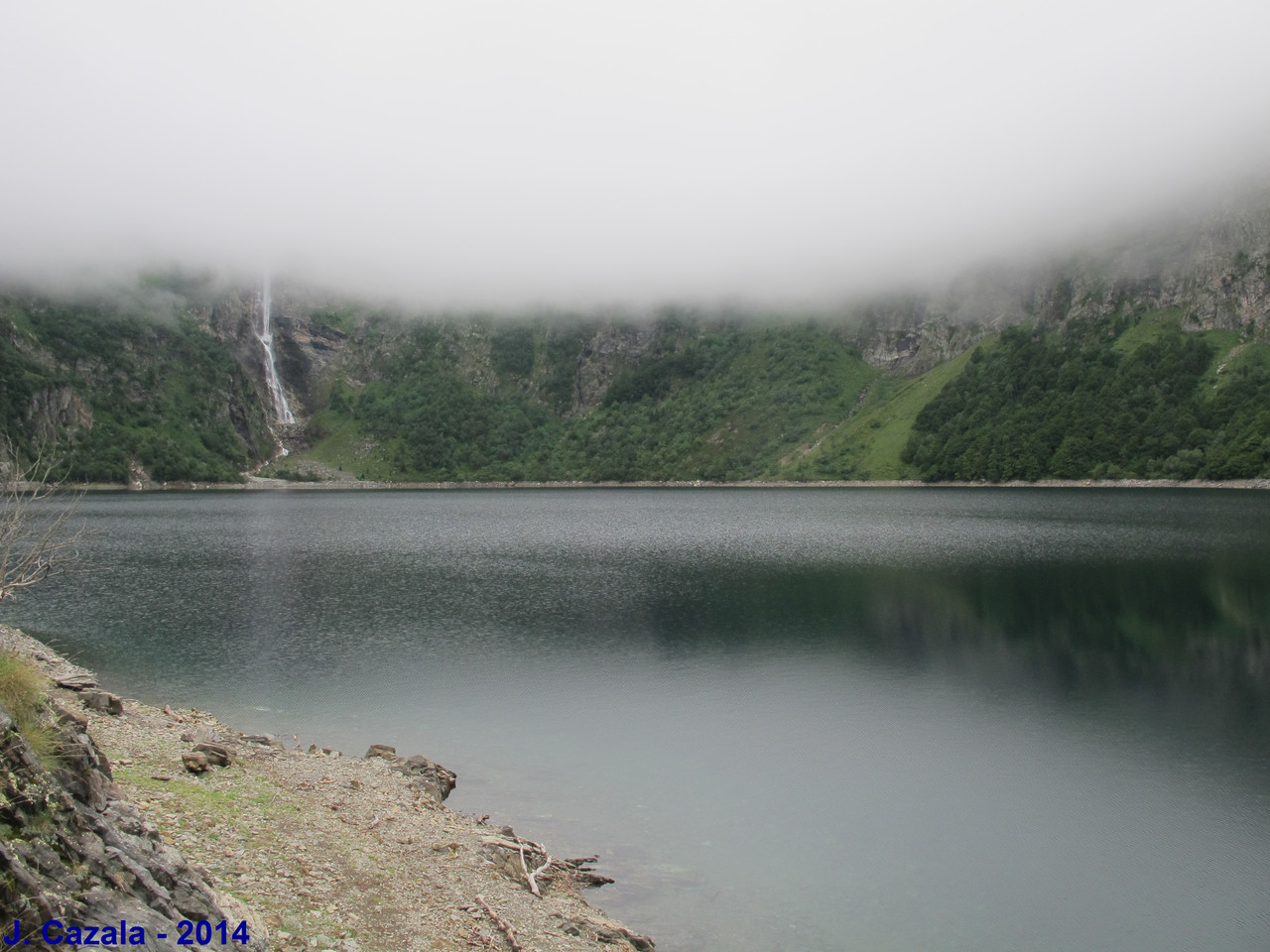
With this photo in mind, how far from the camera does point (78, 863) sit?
1004cm

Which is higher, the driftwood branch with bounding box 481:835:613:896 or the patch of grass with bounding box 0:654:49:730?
the patch of grass with bounding box 0:654:49:730

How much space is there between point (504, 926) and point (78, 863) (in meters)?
7.69

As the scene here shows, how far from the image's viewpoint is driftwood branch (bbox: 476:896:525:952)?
47.7 feet

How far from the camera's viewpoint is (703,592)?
5859 cm

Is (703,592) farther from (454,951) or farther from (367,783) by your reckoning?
(454,951)

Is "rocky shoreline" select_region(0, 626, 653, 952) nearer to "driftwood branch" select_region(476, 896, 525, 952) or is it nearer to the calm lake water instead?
"driftwood branch" select_region(476, 896, 525, 952)

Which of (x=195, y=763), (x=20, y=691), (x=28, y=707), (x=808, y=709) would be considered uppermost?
(x=20, y=691)

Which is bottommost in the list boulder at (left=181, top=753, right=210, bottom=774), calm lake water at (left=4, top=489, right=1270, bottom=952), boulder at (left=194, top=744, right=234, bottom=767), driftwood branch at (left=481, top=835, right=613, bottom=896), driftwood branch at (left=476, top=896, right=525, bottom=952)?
calm lake water at (left=4, top=489, right=1270, bottom=952)

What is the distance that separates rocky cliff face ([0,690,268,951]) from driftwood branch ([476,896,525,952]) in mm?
4547

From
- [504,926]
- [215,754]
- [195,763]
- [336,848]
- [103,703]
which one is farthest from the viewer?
[103,703]

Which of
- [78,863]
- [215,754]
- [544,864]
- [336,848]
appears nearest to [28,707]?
[78,863]

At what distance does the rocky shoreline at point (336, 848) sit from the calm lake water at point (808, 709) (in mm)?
1948

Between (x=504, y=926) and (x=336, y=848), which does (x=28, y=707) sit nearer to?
(x=336, y=848)

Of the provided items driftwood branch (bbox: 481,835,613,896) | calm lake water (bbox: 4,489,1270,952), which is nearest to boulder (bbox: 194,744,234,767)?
calm lake water (bbox: 4,489,1270,952)
